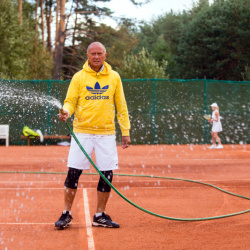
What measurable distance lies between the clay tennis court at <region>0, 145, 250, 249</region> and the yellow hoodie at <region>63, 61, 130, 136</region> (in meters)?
1.07

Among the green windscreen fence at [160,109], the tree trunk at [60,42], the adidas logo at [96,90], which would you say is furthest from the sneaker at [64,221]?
the tree trunk at [60,42]

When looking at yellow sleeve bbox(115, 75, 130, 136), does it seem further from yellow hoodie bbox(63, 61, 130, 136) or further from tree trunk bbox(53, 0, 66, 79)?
tree trunk bbox(53, 0, 66, 79)

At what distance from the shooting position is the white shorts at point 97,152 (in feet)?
16.7

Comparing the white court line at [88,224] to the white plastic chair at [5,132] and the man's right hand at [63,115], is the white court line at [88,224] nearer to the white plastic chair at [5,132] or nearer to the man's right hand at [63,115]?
the man's right hand at [63,115]

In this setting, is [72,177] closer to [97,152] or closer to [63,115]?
[97,152]

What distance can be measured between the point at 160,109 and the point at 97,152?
14.3m

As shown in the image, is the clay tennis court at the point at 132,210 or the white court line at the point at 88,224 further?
the clay tennis court at the point at 132,210

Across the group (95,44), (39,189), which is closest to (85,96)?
(95,44)

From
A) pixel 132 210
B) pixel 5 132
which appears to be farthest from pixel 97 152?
pixel 5 132

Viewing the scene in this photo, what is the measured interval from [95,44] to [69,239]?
1.97 meters

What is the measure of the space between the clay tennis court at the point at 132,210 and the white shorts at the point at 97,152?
669 mm

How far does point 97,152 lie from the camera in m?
5.14

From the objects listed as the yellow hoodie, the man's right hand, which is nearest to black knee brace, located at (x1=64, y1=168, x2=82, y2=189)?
the yellow hoodie

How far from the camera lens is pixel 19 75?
25.8 metres
